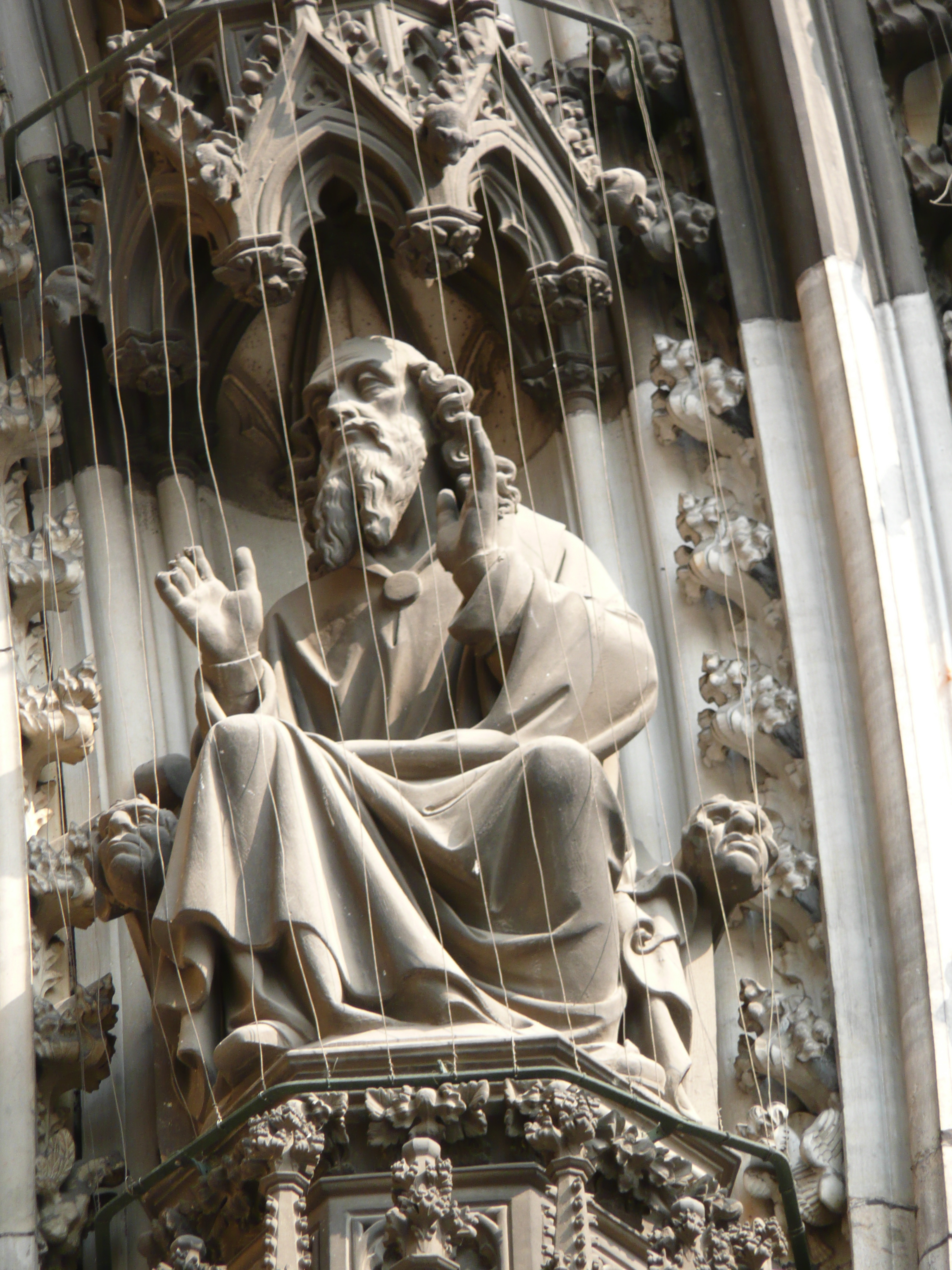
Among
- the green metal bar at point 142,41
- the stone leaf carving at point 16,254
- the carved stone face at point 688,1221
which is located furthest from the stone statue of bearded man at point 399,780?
the green metal bar at point 142,41

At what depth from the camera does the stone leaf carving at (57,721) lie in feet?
20.3

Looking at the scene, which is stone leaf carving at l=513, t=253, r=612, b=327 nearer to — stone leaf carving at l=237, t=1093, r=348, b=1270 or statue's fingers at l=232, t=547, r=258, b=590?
statue's fingers at l=232, t=547, r=258, b=590

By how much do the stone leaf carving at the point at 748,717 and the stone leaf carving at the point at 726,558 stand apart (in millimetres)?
168

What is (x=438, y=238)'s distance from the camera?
6.45 meters

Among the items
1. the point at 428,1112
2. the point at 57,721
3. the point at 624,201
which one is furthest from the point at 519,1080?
A: the point at 624,201

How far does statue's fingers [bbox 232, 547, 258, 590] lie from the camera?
19.4 ft

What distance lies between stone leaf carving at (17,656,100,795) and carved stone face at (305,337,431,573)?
1.79 feet

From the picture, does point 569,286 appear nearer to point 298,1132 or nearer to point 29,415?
point 29,415

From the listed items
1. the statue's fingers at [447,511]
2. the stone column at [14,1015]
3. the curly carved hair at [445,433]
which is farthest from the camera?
the curly carved hair at [445,433]

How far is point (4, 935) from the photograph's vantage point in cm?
591

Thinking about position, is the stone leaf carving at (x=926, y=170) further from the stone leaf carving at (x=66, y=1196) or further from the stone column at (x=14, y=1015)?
the stone leaf carving at (x=66, y=1196)

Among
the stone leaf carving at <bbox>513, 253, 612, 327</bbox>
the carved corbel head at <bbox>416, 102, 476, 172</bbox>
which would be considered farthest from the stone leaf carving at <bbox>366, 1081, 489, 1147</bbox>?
the carved corbel head at <bbox>416, 102, 476, 172</bbox>

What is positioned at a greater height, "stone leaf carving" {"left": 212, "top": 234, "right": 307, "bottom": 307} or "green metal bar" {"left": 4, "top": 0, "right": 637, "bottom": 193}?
"green metal bar" {"left": 4, "top": 0, "right": 637, "bottom": 193}

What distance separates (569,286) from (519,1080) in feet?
6.56
